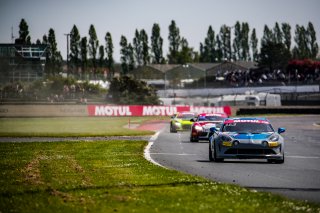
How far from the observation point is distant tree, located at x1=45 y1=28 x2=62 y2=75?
112 metres

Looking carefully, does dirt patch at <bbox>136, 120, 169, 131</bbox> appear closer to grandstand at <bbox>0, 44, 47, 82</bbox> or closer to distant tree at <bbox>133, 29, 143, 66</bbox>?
grandstand at <bbox>0, 44, 47, 82</bbox>

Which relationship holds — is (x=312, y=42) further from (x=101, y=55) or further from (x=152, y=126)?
(x=152, y=126)

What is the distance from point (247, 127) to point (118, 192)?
31.4 ft

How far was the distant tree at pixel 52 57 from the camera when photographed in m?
112

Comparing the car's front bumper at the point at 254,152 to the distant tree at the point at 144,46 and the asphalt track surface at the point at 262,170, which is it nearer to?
the asphalt track surface at the point at 262,170

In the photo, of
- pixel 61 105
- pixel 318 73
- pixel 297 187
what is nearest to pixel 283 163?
pixel 297 187

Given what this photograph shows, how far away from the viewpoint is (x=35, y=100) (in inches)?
2717

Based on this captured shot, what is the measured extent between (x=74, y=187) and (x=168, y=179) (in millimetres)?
2275

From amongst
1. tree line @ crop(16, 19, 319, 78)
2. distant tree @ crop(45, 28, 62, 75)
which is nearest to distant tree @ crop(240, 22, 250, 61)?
tree line @ crop(16, 19, 319, 78)

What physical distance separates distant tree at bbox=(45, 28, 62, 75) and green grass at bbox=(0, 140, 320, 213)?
94447 millimetres

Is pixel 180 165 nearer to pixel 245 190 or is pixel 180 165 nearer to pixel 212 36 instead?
pixel 245 190

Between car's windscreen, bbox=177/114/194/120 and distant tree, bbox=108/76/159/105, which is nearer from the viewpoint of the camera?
car's windscreen, bbox=177/114/194/120

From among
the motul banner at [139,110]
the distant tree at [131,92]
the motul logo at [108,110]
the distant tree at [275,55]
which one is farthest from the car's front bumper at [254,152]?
the distant tree at [275,55]

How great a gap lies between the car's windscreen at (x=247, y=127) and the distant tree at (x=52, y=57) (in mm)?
91415
